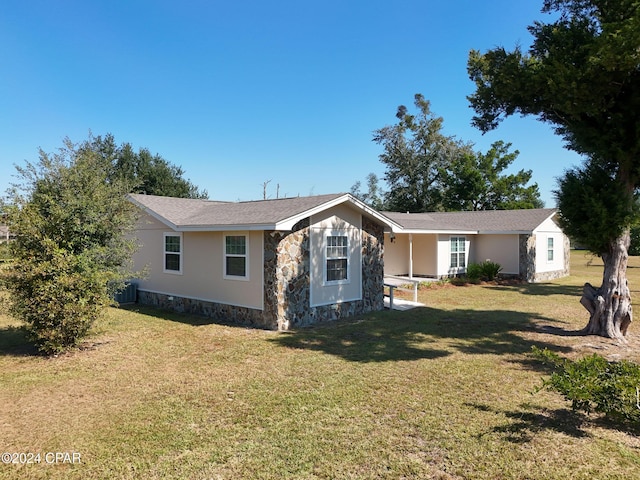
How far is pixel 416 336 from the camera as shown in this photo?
365 inches

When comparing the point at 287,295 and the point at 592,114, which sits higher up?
the point at 592,114

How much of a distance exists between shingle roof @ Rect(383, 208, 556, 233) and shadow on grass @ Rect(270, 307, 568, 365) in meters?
7.99

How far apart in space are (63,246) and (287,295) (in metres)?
4.79

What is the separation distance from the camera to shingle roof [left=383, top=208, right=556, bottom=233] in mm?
20550

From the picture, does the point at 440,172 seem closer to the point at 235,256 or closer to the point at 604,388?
the point at 235,256

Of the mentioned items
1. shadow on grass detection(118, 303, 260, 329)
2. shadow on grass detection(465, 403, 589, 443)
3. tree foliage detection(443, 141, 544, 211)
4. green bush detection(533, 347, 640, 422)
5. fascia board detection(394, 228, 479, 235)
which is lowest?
shadow on grass detection(465, 403, 589, 443)

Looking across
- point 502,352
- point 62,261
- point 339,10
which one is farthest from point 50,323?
point 339,10

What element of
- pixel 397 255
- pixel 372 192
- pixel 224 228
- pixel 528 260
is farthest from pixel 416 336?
pixel 372 192

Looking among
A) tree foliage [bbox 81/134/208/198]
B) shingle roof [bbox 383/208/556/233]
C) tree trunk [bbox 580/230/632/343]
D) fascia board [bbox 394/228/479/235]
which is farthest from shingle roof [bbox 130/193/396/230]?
tree foliage [bbox 81/134/208/198]

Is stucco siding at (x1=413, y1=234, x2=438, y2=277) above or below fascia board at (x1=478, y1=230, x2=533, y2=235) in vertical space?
below

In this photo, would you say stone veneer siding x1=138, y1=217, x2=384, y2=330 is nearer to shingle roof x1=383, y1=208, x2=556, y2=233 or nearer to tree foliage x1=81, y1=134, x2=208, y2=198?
shingle roof x1=383, y1=208, x2=556, y2=233

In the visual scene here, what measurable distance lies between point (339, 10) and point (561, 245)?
62.2ft

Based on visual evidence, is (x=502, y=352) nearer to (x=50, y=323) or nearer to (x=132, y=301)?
(x=50, y=323)

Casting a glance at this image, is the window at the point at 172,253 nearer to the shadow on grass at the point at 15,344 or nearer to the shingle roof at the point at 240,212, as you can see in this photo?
→ the shingle roof at the point at 240,212
